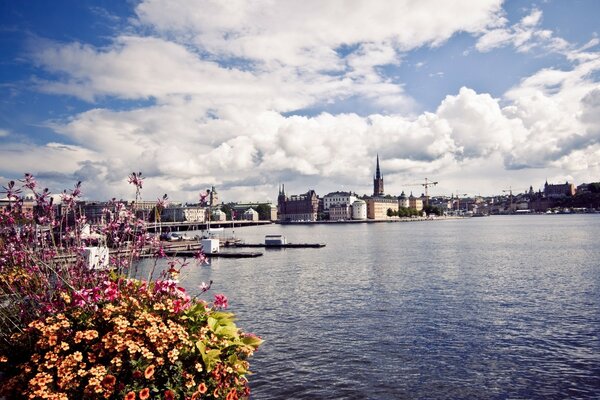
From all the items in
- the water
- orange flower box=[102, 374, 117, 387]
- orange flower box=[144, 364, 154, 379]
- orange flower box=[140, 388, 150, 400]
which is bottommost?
the water

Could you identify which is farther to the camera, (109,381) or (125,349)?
(125,349)

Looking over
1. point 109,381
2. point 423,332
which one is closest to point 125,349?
point 109,381

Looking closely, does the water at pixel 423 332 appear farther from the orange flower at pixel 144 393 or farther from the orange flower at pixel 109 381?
the orange flower at pixel 109 381

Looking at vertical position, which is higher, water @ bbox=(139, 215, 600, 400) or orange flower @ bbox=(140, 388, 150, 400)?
orange flower @ bbox=(140, 388, 150, 400)

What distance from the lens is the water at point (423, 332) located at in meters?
15.8

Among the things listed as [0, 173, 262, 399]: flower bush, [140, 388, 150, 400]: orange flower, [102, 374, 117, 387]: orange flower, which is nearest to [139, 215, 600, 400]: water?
[0, 173, 262, 399]: flower bush

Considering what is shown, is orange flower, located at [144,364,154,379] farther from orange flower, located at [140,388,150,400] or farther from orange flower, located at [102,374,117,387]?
orange flower, located at [102,374,117,387]

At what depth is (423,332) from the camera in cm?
2191

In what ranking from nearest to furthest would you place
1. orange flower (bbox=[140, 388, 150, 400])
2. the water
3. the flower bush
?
orange flower (bbox=[140, 388, 150, 400]) → the flower bush → the water

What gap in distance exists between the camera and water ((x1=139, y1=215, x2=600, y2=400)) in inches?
621

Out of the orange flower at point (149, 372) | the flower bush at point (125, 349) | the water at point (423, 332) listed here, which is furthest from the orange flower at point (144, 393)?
the water at point (423, 332)

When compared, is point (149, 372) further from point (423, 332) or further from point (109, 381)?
point (423, 332)

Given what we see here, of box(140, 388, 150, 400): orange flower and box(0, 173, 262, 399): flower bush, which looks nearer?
box(140, 388, 150, 400): orange flower

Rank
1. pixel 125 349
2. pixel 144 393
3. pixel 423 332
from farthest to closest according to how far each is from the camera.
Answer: pixel 423 332 < pixel 125 349 < pixel 144 393
